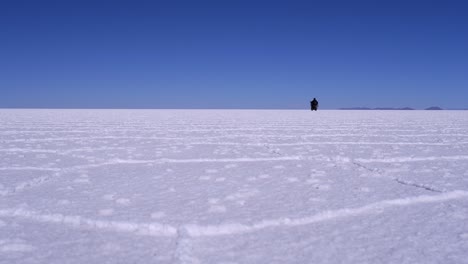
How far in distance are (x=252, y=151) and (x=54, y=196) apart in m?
2.06

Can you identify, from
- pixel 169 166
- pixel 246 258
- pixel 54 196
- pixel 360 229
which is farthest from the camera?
pixel 169 166

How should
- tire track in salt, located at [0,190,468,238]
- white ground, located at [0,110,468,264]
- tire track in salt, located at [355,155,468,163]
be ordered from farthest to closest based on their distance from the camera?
tire track in salt, located at [355,155,468,163], tire track in salt, located at [0,190,468,238], white ground, located at [0,110,468,264]

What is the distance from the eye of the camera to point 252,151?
3648mm

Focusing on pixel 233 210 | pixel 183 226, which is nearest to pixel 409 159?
pixel 233 210

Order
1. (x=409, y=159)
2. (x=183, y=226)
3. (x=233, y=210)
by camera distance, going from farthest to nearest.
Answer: (x=409, y=159), (x=233, y=210), (x=183, y=226)

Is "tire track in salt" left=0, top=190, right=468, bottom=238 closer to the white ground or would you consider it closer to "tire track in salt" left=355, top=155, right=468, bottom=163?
the white ground

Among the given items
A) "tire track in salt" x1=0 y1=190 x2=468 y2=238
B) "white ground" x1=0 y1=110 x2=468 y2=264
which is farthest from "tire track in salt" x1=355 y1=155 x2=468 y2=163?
"tire track in salt" x1=0 y1=190 x2=468 y2=238

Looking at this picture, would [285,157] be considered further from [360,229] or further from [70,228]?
[70,228]

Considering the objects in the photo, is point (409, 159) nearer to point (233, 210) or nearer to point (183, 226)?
point (233, 210)

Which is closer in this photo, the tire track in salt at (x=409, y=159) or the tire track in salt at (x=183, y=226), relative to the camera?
the tire track in salt at (x=183, y=226)

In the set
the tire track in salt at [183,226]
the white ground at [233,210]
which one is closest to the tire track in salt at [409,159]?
the white ground at [233,210]

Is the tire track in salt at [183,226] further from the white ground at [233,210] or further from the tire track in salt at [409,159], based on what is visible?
the tire track in salt at [409,159]

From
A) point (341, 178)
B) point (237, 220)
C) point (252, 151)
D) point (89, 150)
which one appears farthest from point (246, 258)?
point (89, 150)

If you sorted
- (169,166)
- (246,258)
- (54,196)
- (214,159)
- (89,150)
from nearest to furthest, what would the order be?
(246,258) < (54,196) < (169,166) < (214,159) < (89,150)
